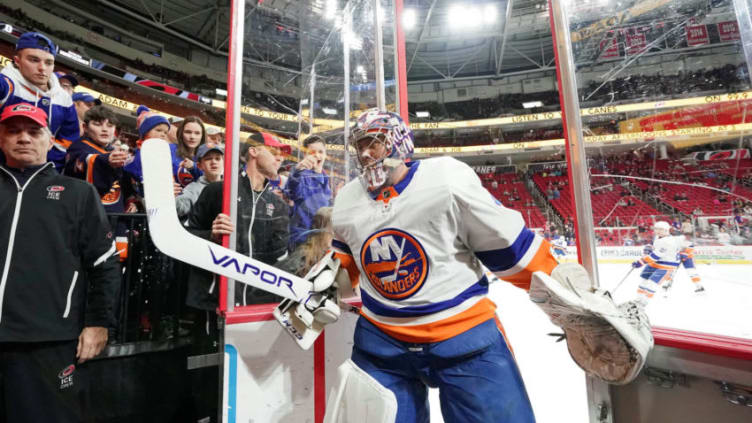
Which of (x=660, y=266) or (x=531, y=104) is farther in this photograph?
(x=531, y=104)

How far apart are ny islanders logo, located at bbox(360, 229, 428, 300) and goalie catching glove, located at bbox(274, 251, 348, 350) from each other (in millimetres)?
217

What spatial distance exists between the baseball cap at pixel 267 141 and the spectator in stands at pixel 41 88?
146 cm

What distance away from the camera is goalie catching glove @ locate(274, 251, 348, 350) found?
4.06ft

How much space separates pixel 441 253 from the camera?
107 centimetres

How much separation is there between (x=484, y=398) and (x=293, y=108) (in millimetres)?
1650

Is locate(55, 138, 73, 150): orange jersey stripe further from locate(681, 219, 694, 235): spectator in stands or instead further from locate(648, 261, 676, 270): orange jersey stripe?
locate(648, 261, 676, 270): orange jersey stripe

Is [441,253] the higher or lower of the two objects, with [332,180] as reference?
lower

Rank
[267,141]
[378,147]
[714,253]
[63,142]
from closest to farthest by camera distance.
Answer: [378,147], [267,141], [714,253], [63,142]

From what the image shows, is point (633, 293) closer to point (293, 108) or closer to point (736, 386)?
point (736, 386)

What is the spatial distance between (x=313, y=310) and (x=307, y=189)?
2.45ft

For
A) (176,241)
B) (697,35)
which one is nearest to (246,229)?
(176,241)

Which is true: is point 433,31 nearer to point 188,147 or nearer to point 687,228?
point 188,147

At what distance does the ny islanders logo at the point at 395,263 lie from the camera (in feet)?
3.47

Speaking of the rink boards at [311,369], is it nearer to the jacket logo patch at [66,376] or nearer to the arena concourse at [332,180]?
the arena concourse at [332,180]
